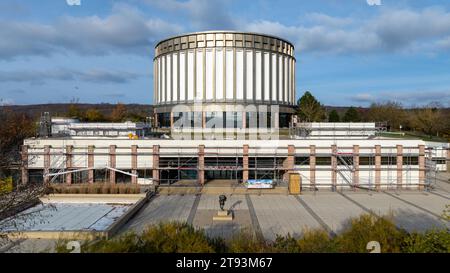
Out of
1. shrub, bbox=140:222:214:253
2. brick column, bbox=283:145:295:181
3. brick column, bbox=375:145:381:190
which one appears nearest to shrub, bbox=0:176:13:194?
shrub, bbox=140:222:214:253

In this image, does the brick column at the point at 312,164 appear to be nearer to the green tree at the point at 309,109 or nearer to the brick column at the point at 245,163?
the brick column at the point at 245,163

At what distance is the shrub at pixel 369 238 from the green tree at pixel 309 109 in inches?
1538

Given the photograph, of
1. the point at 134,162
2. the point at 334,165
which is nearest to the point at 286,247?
the point at 334,165

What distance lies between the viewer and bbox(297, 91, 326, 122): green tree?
4900 centimetres

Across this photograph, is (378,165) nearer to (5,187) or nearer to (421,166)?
(421,166)

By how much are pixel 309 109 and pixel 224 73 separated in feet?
41.5

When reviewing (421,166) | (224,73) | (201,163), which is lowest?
(421,166)

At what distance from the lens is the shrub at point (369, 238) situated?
30.3 feet

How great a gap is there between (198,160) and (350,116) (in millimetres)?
34246

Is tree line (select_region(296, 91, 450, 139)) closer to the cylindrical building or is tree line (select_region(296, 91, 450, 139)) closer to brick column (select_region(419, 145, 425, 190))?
the cylindrical building

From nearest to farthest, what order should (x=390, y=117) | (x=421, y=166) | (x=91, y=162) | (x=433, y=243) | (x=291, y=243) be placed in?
(x=433, y=243) → (x=291, y=243) → (x=91, y=162) → (x=421, y=166) → (x=390, y=117)

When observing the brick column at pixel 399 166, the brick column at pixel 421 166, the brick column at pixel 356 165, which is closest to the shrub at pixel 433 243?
the brick column at pixel 356 165

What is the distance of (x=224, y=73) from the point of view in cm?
4538

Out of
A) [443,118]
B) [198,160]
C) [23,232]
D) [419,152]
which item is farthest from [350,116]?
[23,232]
